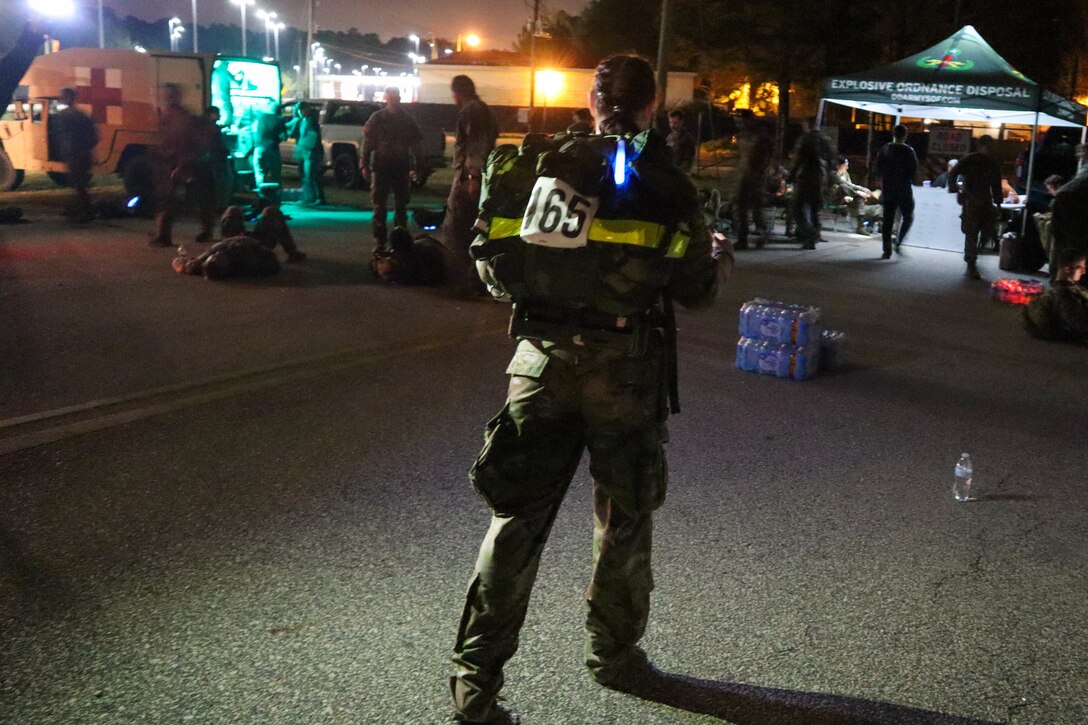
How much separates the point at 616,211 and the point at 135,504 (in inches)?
118

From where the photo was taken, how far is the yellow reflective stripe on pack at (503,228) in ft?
10.2

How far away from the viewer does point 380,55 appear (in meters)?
144

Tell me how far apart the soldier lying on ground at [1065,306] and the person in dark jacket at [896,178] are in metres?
4.81

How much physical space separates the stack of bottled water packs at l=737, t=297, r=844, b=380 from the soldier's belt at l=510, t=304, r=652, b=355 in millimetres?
4756

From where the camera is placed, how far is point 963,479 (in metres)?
5.48

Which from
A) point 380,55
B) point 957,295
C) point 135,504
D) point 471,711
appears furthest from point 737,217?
point 380,55

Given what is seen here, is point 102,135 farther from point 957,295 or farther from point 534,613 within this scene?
point 534,613

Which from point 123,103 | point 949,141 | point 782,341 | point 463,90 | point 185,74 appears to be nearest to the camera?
point 782,341

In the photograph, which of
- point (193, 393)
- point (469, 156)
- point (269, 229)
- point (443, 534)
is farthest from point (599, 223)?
point (269, 229)

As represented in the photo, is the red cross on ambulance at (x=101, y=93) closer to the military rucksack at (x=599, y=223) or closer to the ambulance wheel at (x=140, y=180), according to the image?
the ambulance wheel at (x=140, y=180)

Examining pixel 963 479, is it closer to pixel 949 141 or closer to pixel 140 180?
pixel 140 180

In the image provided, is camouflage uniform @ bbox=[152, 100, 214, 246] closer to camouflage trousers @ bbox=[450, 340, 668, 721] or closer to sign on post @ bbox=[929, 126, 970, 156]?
camouflage trousers @ bbox=[450, 340, 668, 721]

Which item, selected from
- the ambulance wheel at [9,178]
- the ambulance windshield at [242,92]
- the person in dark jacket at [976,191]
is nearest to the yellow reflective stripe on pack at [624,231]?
the person in dark jacket at [976,191]

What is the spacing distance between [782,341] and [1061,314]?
10.5 ft
